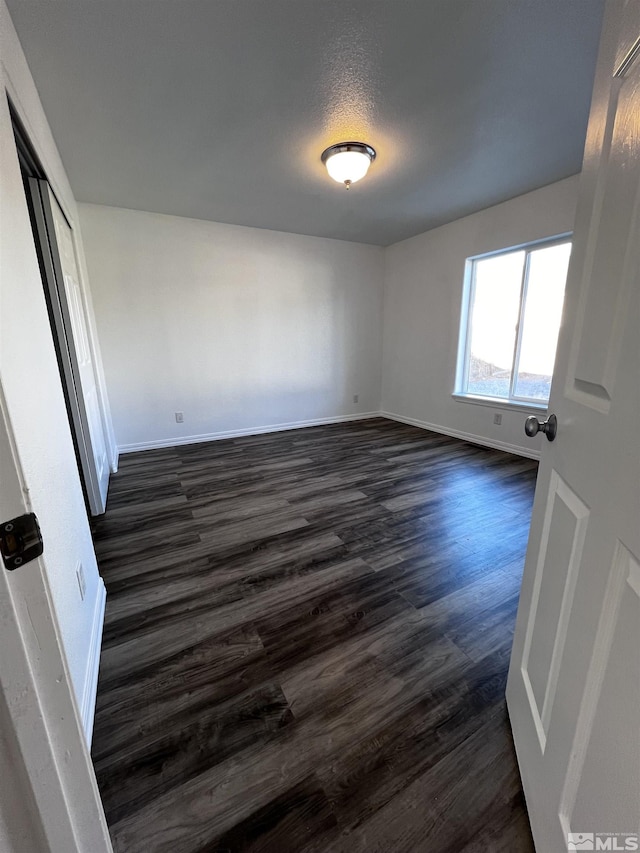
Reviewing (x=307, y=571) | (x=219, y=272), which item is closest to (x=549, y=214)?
(x=219, y=272)

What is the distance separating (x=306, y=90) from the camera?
6.23 ft

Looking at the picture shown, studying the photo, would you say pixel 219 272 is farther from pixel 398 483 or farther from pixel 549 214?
pixel 549 214

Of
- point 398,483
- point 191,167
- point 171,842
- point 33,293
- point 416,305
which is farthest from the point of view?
point 416,305

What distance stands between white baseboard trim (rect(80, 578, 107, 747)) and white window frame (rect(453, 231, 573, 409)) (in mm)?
3609

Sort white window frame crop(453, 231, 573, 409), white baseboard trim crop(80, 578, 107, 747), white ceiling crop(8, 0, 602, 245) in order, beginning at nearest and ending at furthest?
white baseboard trim crop(80, 578, 107, 747), white ceiling crop(8, 0, 602, 245), white window frame crop(453, 231, 573, 409)

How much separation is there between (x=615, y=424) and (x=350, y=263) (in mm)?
4895

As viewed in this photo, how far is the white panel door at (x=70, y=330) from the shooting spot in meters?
2.13

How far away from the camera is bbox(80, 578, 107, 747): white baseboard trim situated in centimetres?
111

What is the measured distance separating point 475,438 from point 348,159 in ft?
10.5

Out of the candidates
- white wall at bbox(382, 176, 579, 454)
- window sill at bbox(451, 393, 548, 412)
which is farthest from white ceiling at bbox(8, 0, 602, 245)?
window sill at bbox(451, 393, 548, 412)

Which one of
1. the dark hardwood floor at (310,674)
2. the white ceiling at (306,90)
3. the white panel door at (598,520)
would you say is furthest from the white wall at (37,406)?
the white panel door at (598,520)

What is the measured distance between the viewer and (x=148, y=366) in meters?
3.94

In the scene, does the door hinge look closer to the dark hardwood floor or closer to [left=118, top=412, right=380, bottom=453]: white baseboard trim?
the dark hardwood floor

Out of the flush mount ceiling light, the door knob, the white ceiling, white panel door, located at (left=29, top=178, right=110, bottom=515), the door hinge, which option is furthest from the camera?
the flush mount ceiling light
